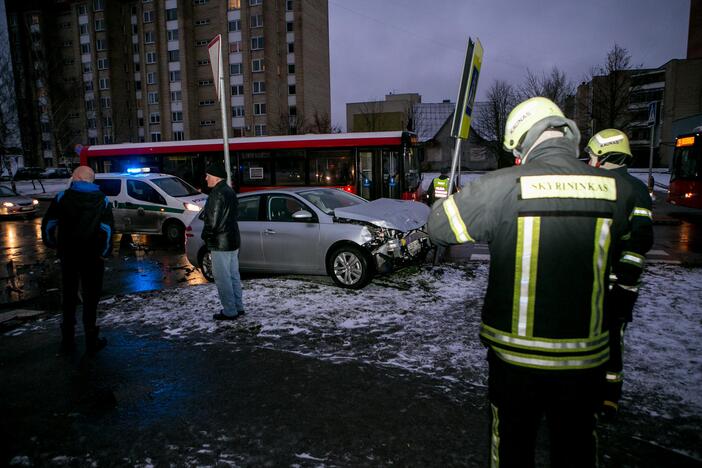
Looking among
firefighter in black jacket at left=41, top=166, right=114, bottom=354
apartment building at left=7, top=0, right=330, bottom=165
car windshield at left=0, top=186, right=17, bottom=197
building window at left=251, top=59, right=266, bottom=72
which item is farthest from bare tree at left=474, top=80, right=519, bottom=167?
firefighter in black jacket at left=41, top=166, right=114, bottom=354

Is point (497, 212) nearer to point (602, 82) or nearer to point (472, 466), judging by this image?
point (472, 466)

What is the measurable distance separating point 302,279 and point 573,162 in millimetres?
6326

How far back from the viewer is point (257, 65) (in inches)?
2202

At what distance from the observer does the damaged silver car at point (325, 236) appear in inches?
276

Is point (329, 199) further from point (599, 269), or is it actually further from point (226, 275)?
point (599, 269)

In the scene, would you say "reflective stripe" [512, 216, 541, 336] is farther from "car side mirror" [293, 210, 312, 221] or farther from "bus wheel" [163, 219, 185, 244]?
"bus wheel" [163, 219, 185, 244]

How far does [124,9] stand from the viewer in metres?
64.4

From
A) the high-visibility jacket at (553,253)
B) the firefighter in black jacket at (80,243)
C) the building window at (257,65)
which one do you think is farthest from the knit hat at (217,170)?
the building window at (257,65)

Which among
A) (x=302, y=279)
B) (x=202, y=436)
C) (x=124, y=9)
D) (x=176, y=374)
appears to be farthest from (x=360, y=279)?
(x=124, y=9)

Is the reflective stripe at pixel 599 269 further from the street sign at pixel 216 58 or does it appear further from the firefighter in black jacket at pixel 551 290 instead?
the street sign at pixel 216 58

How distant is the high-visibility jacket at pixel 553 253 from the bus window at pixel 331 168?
12832 mm

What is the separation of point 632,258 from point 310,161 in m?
12.8

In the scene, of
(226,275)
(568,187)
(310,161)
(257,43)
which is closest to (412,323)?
(226,275)

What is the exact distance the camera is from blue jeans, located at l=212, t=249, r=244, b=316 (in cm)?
560
